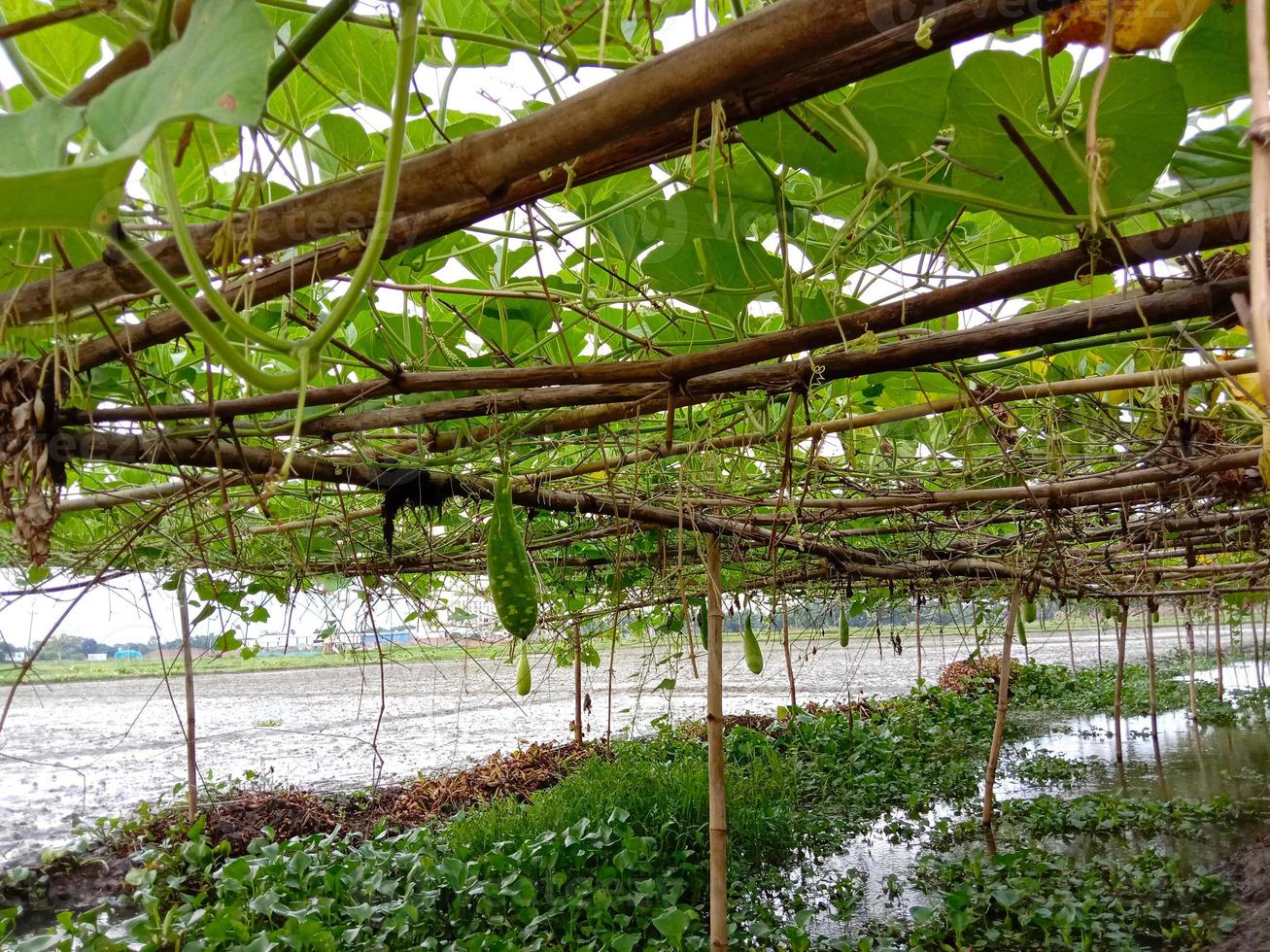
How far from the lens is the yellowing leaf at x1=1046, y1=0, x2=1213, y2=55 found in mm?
644

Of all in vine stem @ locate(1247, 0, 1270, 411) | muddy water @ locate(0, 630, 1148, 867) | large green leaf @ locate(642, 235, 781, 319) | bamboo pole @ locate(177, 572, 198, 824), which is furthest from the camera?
muddy water @ locate(0, 630, 1148, 867)

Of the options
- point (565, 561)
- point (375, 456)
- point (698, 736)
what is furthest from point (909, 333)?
point (698, 736)

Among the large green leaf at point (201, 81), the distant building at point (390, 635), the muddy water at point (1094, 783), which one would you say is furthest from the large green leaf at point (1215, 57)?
the muddy water at point (1094, 783)

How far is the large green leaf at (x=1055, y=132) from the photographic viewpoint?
2.41ft

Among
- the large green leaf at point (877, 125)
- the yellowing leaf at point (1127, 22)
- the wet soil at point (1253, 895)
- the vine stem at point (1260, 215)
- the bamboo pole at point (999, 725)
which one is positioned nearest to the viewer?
the vine stem at point (1260, 215)

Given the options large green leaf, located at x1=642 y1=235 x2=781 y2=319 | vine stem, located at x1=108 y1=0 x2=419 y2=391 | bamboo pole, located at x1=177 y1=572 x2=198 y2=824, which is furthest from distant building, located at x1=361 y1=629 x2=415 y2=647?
vine stem, located at x1=108 y1=0 x2=419 y2=391

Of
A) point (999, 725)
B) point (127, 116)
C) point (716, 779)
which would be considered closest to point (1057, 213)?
point (127, 116)

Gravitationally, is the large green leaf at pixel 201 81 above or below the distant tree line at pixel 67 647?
above

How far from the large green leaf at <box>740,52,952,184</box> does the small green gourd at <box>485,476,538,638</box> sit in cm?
86

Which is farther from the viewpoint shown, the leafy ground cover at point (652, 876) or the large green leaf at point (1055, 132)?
the leafy ground cover at point (652, 876)

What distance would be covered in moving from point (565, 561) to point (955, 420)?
2353 millimetres

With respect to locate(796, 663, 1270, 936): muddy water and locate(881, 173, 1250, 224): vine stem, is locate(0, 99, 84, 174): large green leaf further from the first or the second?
locate(796, 663, 1270, 936): muddy water

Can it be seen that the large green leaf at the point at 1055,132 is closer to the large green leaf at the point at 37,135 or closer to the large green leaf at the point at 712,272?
the large green leaf at the point at 712,272

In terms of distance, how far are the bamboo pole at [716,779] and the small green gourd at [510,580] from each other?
1064 mm
